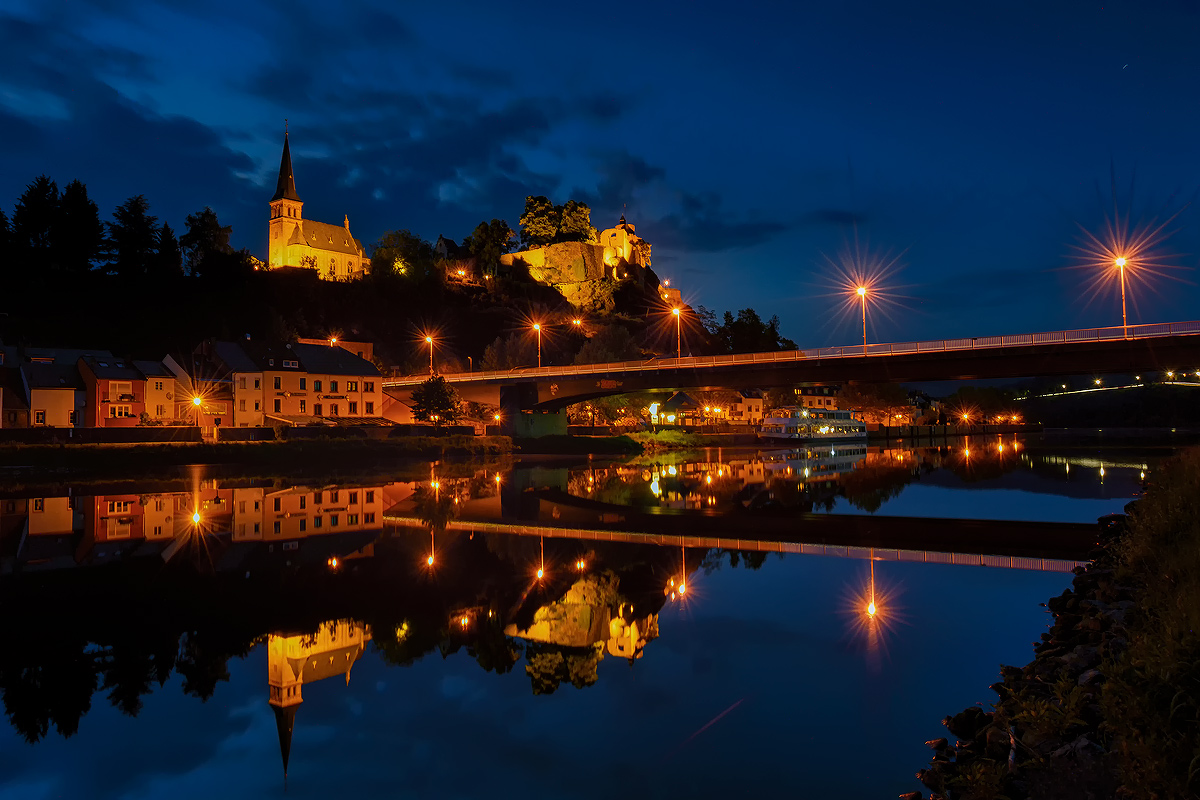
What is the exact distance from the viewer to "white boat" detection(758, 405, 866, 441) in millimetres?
109312

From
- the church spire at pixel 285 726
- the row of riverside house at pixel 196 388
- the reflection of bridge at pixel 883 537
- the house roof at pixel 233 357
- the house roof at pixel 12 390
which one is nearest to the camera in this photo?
the church spire at pixel 285 726

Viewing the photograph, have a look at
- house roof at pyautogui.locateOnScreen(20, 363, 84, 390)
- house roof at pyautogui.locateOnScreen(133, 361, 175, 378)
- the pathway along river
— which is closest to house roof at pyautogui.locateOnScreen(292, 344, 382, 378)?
house roof at pyautogui.locateOnScreen(133, 361, 175, 378)

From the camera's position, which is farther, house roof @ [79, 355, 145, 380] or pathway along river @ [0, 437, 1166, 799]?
house roof @ [79, 355, 145, 380]

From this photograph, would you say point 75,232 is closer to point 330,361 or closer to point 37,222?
point 37,222

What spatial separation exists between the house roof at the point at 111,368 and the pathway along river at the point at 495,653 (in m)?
50.7

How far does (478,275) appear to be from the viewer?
483 feet

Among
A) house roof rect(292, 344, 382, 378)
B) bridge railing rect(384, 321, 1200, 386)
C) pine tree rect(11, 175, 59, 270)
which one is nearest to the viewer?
bridge railing rect(384, 321, 1200, 386)

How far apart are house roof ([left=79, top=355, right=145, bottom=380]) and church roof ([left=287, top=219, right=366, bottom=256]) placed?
241 feet

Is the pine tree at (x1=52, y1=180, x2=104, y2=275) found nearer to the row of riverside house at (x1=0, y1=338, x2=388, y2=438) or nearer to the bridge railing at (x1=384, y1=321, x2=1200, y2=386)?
the row of riverside house at (x1=0, y1=338, x2=388, y2=438)

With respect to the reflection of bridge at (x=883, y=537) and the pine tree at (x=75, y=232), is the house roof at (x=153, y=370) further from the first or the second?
the reflection of bridge at (x=883, y=537)

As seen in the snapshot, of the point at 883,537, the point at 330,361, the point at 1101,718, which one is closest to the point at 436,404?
the point at 330,361

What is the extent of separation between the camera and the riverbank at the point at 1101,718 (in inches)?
225

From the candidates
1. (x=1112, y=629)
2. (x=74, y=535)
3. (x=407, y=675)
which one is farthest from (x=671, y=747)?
(x=74, y=535)

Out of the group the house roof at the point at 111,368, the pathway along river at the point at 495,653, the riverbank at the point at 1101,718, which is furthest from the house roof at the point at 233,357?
the riverbank at the point at 1101,718
